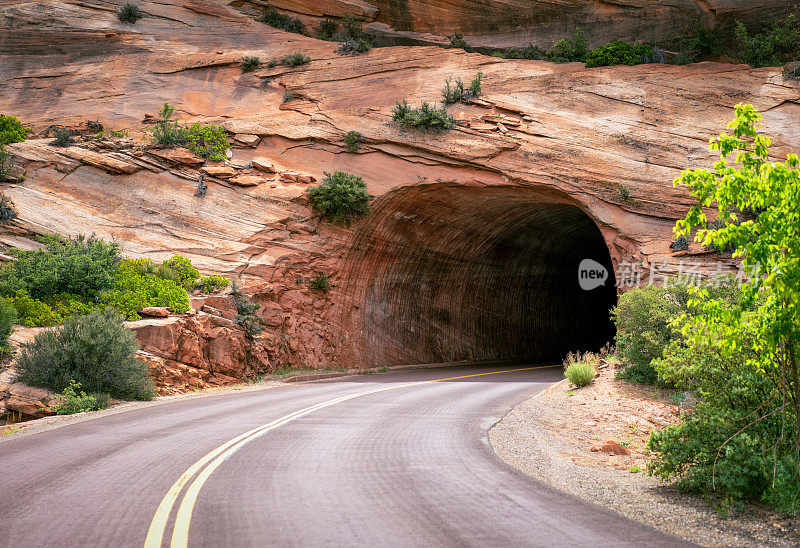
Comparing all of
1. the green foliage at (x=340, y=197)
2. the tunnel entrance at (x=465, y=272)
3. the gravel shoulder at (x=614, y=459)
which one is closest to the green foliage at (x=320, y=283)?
the tunnel entrance at (x=465, y=272)

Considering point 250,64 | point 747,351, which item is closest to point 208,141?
point 250,64

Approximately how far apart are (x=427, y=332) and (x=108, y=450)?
808 inches

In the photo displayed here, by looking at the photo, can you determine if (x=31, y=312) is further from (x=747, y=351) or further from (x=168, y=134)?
(x=747, y=351)

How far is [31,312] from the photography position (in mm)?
14789

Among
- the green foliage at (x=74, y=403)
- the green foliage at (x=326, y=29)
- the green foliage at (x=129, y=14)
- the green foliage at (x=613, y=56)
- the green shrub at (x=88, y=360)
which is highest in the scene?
the green foliage at (x=326, y=29)

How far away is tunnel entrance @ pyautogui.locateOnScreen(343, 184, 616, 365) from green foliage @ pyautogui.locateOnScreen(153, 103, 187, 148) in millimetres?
8838

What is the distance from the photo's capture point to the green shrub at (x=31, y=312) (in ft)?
47.9

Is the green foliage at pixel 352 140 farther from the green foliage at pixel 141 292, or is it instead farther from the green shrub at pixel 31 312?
the green shrub at pixel 31 312

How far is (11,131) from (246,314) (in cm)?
1440

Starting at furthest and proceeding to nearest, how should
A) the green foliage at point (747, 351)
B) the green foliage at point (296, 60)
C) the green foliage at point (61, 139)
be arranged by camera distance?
the green foliage at point (296, 60), the green foliage at point (61, 139), the green foliage at point (747, 351)

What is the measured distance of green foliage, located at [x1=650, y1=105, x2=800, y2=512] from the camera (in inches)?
187

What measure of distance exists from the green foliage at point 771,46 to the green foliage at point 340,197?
63.8 feet

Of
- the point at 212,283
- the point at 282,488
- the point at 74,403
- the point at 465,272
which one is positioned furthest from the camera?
the point at 465,272

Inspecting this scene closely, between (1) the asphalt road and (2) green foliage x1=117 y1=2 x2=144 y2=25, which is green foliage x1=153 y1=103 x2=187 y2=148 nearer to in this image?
(2) green foliage x1=117 y1=2 x2=144 y2=25
